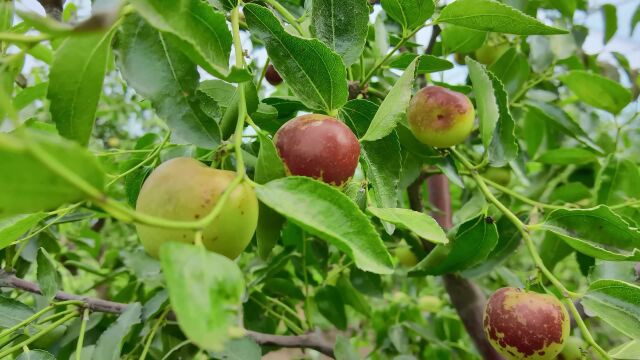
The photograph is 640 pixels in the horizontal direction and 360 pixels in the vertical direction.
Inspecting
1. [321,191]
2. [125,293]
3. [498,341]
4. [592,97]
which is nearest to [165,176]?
[321,191]

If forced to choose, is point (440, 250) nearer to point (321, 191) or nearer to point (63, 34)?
point (321, 191)

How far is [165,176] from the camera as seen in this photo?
1.77 feet

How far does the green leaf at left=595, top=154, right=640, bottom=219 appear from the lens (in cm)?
119

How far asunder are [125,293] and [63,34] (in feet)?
3.50

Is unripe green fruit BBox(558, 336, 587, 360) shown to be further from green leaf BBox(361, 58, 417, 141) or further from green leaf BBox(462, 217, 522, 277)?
green leaf BBox(361, 58, 417, 141)

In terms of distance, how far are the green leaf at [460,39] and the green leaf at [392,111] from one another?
469 mm

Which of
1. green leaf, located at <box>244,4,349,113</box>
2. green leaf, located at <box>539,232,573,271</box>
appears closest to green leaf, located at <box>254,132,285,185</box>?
green leaf, located at <box>244,4,349,113</box>

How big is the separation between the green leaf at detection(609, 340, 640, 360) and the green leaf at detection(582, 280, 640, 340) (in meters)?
0.07

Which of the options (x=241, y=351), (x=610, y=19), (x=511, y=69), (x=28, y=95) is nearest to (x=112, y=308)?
(x=241, y=351)

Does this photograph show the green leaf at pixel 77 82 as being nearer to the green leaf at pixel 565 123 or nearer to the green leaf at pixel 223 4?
the green leaf at pixel 223 4

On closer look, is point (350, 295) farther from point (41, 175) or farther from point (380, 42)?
point (41, 175)

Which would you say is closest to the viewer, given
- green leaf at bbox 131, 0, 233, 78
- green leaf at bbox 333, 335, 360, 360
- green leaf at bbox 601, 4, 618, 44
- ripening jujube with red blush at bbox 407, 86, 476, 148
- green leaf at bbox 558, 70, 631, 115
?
green leaf at bbox 131, 0, 233, 78

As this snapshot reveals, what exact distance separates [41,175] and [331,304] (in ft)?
3.67

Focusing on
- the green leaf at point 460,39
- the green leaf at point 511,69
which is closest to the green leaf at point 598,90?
the green leaf at point 511,69
